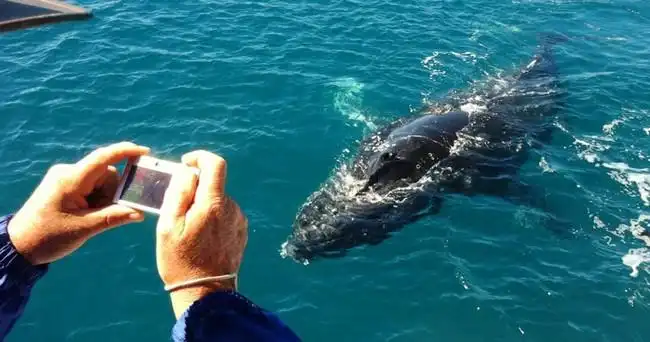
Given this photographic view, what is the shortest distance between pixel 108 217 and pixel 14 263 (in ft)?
2.14

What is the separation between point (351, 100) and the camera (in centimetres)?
1881

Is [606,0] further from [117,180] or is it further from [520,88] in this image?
[117,180]

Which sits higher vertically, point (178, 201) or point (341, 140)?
point (178, 201)

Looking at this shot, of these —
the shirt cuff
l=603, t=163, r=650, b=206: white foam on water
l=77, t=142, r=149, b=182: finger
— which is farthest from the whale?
the shirt cuff

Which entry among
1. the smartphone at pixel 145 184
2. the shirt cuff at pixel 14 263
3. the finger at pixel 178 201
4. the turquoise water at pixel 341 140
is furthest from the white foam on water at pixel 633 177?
the shirt cuff at pixel 14 263

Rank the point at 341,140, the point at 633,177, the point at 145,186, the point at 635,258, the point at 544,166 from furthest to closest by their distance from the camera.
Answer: the point at 341,140 < the point at 544,166 < the point at 633,177 < the point at 635,258 < the point at 145,186

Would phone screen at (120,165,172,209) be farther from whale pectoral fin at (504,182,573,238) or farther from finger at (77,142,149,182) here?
whale pectoral fin at (504,182,573,238)

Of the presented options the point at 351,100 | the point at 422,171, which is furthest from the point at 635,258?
the point at 351,100

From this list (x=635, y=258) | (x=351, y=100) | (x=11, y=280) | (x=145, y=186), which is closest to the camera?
(x=11, y=280)

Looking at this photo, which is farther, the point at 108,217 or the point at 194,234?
the point at 108,217

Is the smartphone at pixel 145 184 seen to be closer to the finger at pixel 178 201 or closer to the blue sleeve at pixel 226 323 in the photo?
the finger at pixel 178 201

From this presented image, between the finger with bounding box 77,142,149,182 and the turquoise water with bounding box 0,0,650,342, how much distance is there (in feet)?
27.0

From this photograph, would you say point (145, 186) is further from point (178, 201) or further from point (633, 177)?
point (633, 177)

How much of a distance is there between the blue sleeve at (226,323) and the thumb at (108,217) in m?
0.94
